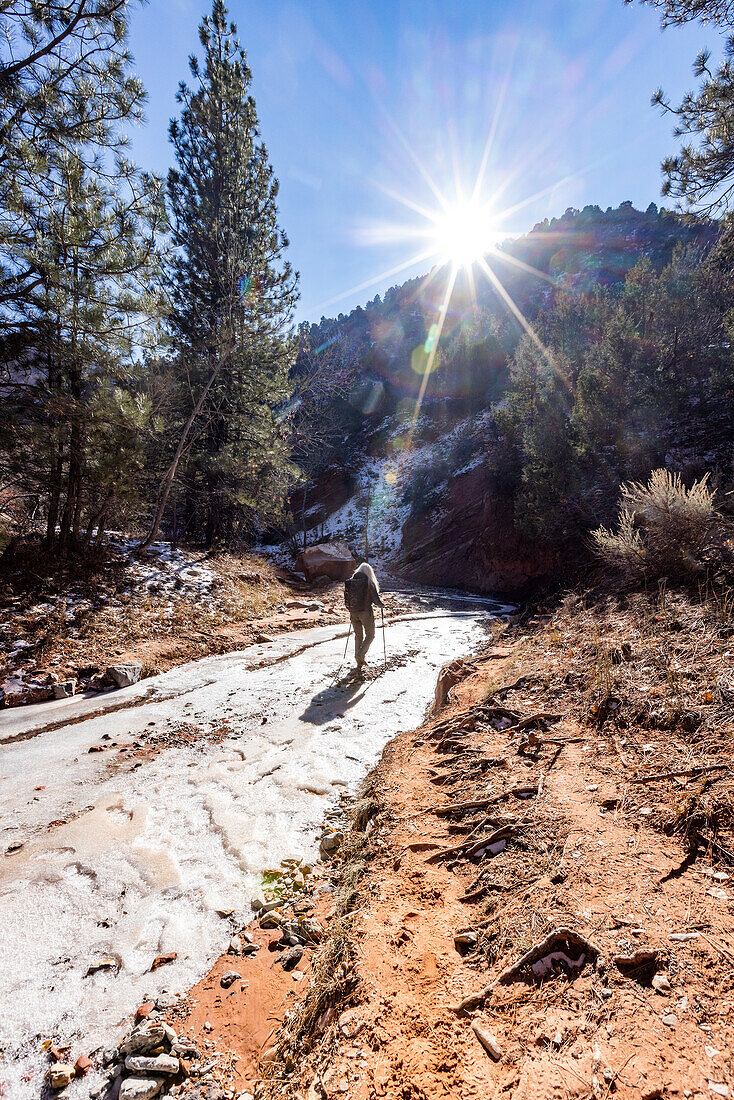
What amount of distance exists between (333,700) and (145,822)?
307 cm

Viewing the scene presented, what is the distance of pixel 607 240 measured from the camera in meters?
60.6

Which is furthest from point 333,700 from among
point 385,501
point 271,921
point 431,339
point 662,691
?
point 431,339

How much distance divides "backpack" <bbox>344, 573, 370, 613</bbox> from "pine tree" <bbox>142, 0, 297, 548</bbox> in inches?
251

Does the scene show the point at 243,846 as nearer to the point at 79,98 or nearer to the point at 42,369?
the point at 42,369

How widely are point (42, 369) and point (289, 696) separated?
658cm

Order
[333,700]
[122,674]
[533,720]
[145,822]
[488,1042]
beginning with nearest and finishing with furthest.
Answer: [488,1042] → [145,822] → [533,720] → [333,700] → [122,674]

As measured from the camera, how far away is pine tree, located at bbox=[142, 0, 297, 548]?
39.4 ft

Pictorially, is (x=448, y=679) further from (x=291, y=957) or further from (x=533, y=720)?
(x=291, y=957)

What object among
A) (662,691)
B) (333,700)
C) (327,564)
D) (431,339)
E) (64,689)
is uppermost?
(431,339)

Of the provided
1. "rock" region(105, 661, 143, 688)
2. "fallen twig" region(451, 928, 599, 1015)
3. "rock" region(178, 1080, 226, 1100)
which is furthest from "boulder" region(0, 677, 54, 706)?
"fallen twig" region(451, 928, 599, 1015)

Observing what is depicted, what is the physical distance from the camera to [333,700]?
20.0ft

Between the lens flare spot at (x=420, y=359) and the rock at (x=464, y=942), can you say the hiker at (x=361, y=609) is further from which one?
the lens flare spot at (x=420, y=359)

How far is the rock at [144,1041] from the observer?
1676 mm

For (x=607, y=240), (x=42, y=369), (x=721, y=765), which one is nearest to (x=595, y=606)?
(x=721, y=765)
